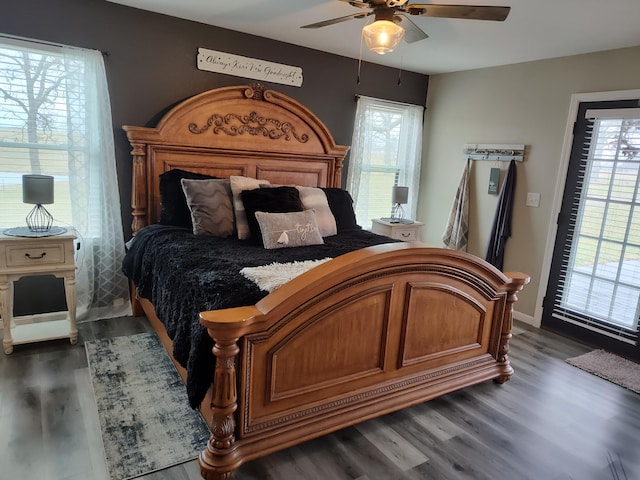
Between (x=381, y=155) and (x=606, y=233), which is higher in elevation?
(x=381, y=155)

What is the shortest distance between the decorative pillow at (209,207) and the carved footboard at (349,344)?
138 cm

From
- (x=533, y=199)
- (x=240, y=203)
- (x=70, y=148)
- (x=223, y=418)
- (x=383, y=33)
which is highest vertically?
(x=383, y=33)

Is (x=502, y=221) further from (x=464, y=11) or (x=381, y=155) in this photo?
(x=464, y=11)

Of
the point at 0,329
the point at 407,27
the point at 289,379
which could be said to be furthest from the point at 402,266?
the point at 0,329

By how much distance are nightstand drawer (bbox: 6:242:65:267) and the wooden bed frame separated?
686mm

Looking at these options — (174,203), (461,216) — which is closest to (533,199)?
(461,216)

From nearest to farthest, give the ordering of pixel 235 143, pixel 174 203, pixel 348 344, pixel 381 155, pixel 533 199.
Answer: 1. pixel 348 344
2. pixel 174 203
3. pixel 235 143
4. pixel 533 199
5. pixel 381 155

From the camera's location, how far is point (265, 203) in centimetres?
311

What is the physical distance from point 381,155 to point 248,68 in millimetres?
1732

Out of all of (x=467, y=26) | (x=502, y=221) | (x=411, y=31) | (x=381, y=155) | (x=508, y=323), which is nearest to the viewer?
(x=411, y=31)

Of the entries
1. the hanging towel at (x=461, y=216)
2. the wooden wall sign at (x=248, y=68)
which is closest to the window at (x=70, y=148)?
the wooden wall sign at (x=248, y=68)

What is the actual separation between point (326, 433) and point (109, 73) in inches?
115

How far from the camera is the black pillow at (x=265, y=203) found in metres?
3.03

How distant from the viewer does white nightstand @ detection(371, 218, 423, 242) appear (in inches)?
171
